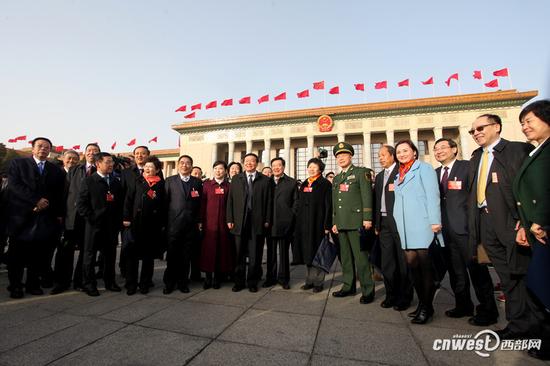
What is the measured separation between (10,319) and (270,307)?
9.40ft

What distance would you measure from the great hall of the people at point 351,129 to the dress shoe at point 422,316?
93.4ft

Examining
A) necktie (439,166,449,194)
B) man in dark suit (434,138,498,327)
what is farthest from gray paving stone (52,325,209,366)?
necktie (439,166,449,194)

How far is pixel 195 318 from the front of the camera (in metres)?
2.71

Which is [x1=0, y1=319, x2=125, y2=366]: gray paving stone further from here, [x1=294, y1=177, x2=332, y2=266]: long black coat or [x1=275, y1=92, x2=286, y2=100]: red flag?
[x1=275, y1=92, x2=286, y2=100]: red flag

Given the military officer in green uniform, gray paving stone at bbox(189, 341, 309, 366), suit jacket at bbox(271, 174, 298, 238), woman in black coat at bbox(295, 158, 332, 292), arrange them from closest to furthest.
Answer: gray paving stone at bbox(189, 341, 309, 366), the military officer in green uniform, woman in black coat at bbox(295, 158, 332, 292), suit jacket at bbox(271, 174, 298, 238)

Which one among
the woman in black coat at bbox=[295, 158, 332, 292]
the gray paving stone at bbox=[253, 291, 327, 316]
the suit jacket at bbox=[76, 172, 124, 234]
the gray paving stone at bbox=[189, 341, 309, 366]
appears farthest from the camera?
the woman in black coat at bbox=[295, 158, 332, 292]

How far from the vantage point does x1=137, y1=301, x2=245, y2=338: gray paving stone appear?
2412 millimetres

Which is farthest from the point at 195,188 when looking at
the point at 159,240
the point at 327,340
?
the point at 327,340

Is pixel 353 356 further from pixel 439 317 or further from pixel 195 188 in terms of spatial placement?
pixel 195 188

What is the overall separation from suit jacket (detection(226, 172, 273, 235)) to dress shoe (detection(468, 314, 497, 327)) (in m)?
2.89

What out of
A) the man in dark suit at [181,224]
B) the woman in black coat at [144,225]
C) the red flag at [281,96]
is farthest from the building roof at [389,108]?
the woman in black coat at [144,225]

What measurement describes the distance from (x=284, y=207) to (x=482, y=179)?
2.73 metres

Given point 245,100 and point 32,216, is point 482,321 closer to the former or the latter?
point 32,216

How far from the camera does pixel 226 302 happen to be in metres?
3.34
